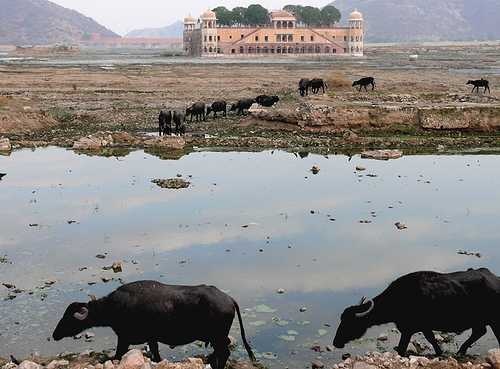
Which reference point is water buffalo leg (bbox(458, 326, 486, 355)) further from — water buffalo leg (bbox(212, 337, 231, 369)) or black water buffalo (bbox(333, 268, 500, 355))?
water buffalo leg (bbox(212, 337, 231, 369))

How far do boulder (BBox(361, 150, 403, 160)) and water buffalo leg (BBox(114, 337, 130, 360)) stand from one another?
1602cm

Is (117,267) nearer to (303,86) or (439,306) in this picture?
(439,306)

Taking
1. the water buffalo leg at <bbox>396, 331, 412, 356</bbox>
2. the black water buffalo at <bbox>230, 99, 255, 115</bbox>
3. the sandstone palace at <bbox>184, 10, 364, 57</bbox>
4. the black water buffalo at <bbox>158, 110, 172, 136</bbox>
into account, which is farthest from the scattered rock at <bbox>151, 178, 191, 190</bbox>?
the sandstone palace at <bbox>184, 10, 364, 57</bbox>

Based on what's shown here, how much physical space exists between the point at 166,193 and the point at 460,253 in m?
8.25

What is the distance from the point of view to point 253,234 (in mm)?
14406

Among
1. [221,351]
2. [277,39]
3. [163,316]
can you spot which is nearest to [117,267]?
[163,316]

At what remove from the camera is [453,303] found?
28.2ft

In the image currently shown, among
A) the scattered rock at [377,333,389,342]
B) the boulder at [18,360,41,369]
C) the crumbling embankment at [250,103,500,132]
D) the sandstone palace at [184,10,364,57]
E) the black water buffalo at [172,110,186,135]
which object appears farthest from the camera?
the sandstone palace at [184,10,364,57]

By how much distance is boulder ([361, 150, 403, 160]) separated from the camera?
75.7 feet

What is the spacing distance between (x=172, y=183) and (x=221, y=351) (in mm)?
10989

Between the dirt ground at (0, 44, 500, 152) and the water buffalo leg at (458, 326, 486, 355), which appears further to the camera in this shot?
the dirt ground at (0, 44, 500, 152)

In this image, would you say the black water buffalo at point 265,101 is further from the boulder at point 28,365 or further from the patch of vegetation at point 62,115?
the boulder at point 28,365

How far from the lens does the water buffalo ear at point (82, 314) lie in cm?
865

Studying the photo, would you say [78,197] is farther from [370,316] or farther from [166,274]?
[370,316]
